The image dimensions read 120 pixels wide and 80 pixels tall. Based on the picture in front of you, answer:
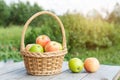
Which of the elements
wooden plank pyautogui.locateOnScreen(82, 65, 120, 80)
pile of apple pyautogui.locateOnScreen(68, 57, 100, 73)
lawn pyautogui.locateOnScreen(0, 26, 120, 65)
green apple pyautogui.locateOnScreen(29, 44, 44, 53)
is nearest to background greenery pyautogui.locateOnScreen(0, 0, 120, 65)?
lawn pyautogui.locateOnScreen(0, 26, 120, 65)

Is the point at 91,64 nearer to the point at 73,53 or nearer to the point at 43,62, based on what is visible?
the point at 43,62

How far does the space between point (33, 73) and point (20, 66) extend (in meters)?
0.35

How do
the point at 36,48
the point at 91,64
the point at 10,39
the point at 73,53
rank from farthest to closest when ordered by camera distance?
the point at 10,39 < the point at 73,53 < the point at 91,64 < the point at 36,48

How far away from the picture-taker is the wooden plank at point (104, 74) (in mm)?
1941

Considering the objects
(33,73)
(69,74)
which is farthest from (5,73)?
(69,74)

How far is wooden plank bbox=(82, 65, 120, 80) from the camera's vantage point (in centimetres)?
194

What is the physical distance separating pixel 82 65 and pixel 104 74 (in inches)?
5.6

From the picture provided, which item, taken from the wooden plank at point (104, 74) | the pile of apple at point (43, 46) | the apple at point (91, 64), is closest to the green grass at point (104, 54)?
the wooden plank at point (104, 74)

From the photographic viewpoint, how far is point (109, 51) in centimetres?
595

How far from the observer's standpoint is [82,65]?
81.0 inches

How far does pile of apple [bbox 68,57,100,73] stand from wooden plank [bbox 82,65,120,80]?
39 mm

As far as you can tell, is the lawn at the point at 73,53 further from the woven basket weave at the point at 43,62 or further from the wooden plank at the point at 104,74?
the woven basket weave at the point at 43,62

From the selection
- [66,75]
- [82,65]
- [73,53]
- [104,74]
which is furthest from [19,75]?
[73,53]

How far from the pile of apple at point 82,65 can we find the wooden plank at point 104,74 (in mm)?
39
